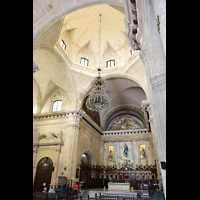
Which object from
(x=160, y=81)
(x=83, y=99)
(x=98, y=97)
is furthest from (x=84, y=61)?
(x=160, y=81)

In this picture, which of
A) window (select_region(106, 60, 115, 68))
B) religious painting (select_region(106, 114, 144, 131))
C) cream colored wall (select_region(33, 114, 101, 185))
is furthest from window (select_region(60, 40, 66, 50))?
religious painting (select_region(106, 114, 144, 131))

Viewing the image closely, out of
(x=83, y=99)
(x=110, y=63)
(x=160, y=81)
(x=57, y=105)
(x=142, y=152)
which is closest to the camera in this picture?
(x=160, y=81)

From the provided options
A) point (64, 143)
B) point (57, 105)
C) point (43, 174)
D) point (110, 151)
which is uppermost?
point (57, 105)

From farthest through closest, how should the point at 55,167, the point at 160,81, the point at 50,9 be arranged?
the point at 55,167 → the point at 50,9 → the point at 160,81

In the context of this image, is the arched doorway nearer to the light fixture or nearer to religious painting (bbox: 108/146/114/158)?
the light fixture

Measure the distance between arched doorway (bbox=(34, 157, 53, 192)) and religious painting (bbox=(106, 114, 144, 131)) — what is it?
32.5ft

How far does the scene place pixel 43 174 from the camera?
11609 millimetres

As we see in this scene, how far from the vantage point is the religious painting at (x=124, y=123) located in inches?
790

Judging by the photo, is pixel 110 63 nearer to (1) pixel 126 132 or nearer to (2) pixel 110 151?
(1) pixel 126 132

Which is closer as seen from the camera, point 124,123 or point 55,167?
point 55,167

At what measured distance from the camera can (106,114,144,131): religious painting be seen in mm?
20066

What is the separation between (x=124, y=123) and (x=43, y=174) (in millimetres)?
12112
